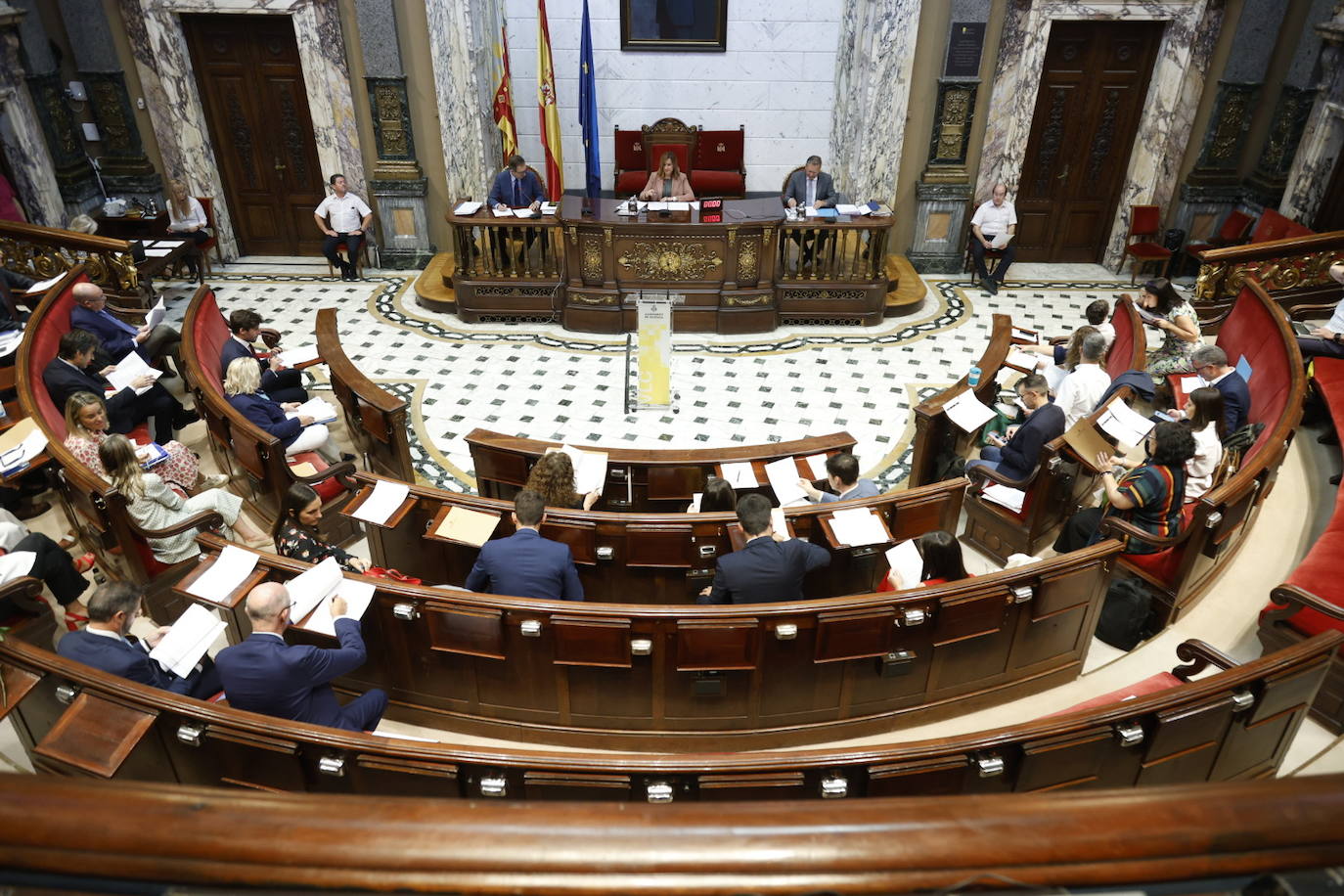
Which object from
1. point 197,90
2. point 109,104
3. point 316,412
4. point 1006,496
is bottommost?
point 1006,496

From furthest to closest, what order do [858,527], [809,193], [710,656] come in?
[809,193] → [858,527] → [710,656]

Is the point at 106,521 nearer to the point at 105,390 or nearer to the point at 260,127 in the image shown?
the point at 105,390

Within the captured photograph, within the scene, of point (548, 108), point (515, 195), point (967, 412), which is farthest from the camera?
point (548, 108)

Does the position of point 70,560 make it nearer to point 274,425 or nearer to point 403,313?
point 274,425

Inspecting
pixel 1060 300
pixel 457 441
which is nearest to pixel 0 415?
pixel 457 441

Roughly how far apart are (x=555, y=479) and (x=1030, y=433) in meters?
2.95

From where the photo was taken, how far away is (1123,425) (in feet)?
17.8

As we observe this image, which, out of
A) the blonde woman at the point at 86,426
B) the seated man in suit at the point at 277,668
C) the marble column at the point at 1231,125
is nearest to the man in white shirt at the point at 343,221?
the blonde woman at the point at 86,426

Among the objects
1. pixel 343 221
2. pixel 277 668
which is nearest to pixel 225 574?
pixel 277 668

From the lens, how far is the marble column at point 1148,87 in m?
9.66

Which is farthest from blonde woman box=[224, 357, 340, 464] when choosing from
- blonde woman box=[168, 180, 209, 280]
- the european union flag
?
the european union flag

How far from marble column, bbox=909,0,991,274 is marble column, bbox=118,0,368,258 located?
22.1 ft

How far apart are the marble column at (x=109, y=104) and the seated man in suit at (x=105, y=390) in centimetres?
503

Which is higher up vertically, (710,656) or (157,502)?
(157,502)
